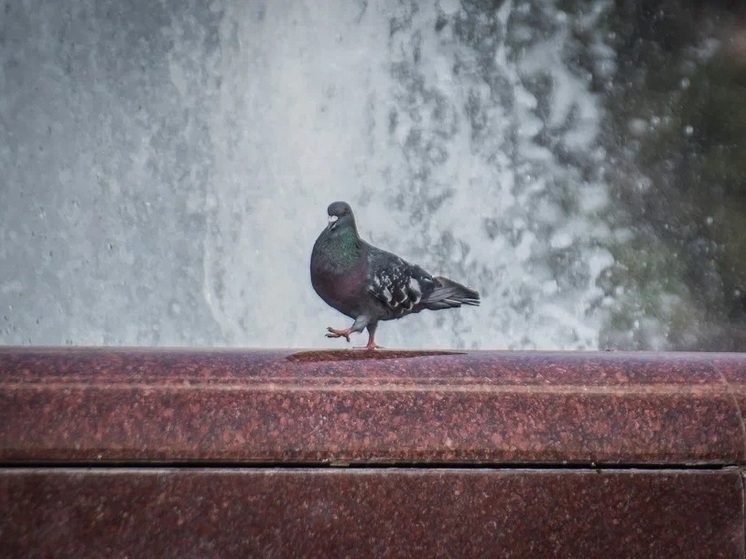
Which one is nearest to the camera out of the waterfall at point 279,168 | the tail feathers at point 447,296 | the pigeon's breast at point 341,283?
the pigeon's breast at point 341,283

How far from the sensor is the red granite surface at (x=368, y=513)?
1579 mm

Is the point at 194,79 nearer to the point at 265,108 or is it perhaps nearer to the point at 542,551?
the point at 265,108

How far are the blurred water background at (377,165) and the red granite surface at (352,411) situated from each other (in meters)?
3.06

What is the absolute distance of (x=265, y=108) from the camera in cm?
523

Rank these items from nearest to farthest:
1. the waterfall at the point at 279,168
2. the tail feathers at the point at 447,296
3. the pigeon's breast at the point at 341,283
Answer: the pigeon's breast at the point at 341,283 < the tail feathers at the point at 447,296 < the waterfall at the point at 279,168

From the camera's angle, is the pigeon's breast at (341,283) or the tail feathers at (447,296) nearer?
the pigeon's breast at (341,283)

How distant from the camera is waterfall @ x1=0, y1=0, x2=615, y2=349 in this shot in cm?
501

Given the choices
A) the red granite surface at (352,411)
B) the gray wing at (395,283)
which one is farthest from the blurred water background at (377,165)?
the red granite surface at (352,411)

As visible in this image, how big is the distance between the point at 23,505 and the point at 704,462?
112cm

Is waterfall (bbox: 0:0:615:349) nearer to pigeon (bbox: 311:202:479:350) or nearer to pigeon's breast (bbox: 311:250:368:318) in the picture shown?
pigeon (bbox: 311:202:479:350)

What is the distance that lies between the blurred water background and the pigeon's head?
6.92ft

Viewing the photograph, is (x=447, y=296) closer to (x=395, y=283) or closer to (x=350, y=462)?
(x=395, y=283)

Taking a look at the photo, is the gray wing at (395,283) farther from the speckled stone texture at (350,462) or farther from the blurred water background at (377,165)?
the blurred water background at (377,165)

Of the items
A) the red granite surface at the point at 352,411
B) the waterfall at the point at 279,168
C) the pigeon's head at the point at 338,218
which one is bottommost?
the red granite surface at the point at 352,411
